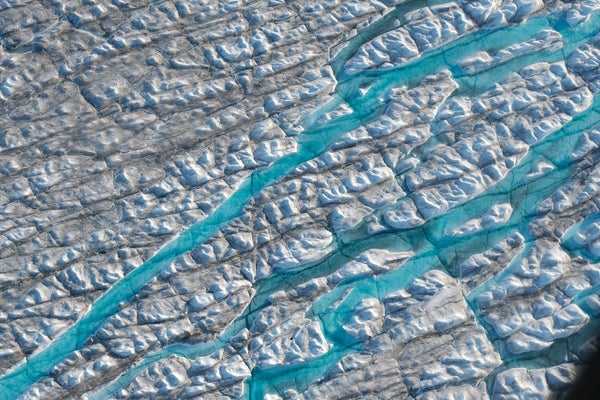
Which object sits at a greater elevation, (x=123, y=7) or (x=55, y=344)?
(x=123, y=7)

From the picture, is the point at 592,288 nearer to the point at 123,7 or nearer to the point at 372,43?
the point at 372,43

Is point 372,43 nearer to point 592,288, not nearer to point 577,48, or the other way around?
point 577,48

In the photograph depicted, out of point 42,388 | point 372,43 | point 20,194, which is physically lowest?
point 42,388

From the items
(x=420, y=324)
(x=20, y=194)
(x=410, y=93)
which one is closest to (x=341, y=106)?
(x=410, y=93)

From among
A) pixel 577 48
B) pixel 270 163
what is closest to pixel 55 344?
pixel 270 163

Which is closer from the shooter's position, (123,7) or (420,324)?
(420,324)

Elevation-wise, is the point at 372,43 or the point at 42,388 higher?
the point at 372,43
